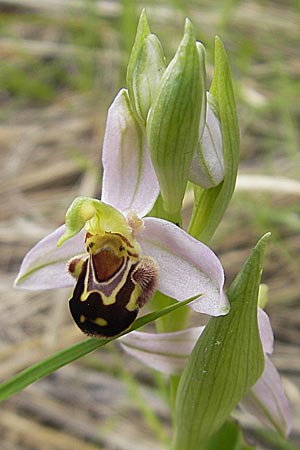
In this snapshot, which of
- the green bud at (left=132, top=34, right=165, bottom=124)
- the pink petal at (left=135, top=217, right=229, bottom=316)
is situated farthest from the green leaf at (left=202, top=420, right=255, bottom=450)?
the green bud at (left=132, top=34, right=165, bottom=124)

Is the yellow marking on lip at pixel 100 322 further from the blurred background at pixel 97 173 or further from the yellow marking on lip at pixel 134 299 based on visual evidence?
the blurred background at pixel 97 173

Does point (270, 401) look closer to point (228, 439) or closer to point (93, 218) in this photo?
point (228, 439)

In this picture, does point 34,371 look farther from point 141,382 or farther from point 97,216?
point 141,382

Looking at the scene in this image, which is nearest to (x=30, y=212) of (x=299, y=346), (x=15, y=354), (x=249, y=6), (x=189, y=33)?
(x=15, y=354)

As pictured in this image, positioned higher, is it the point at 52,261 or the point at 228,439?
the point at 52,261

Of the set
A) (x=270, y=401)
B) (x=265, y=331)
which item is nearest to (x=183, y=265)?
(x=265, y=331)

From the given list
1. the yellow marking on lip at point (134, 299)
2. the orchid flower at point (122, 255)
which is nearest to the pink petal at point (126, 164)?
the orchid flower at point (122, 255)
